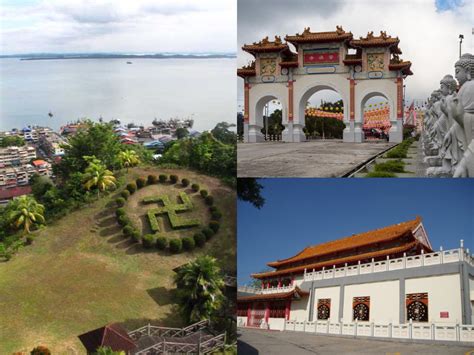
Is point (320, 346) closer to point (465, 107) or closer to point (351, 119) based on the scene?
point (351, 119)

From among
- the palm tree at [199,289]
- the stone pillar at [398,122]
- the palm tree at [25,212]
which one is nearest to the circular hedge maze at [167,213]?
the palm tree at [199,289]

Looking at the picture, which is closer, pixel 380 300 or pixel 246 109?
pixel 380 300

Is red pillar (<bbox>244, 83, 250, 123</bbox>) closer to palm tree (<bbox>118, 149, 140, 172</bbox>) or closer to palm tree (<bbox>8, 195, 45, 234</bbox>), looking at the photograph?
palm tree (<bbox>118, 149, 140, 172</bbox>)

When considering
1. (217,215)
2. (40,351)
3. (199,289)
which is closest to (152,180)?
(217,215)

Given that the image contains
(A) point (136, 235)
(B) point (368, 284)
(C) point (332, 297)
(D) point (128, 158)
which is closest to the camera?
(B) point (368, 284)

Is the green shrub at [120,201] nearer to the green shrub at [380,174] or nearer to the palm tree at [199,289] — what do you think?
the palm tree at [199,289]

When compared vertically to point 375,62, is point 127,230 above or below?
below

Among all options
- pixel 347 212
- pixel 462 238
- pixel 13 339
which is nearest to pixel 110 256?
pixel 13 339
